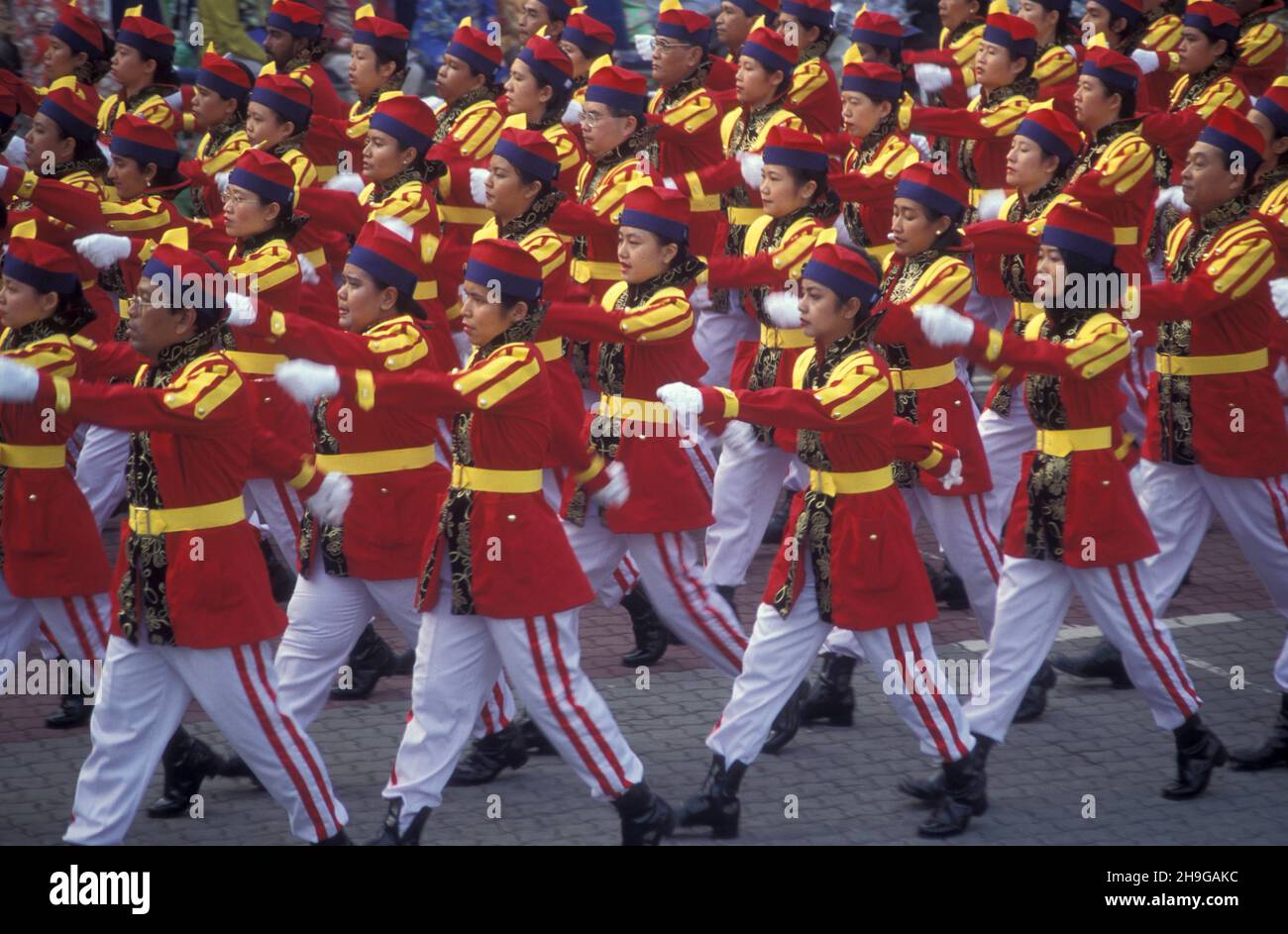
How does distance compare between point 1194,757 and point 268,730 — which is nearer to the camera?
point 268,730

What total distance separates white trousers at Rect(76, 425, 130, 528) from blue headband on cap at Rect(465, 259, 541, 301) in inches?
113

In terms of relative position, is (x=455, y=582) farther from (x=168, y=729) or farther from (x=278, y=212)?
(x=278, y=212)

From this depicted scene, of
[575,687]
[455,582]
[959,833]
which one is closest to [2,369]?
[455,582]

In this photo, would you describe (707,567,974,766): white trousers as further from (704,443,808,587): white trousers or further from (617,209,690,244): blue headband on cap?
(704,443,808,587): white trousers

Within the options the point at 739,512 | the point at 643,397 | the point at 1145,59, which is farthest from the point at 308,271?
the point at 1145,59

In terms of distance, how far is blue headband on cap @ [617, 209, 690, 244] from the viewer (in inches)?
290

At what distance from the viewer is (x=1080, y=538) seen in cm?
687

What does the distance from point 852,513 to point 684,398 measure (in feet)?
2.39

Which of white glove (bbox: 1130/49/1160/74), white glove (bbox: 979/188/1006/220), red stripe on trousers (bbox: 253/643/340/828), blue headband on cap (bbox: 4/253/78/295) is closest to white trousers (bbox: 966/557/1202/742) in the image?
red stripe on trousers (bbox: 253/643/340/828)

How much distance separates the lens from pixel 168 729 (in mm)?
6180

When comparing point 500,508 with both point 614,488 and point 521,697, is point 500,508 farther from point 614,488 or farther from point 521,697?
point 614,488

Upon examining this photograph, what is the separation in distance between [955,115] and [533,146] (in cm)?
299

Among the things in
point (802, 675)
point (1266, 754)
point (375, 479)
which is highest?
point (375, 479)

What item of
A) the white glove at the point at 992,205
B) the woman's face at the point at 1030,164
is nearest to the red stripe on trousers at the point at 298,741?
the woman's face at the point at 1030,164
